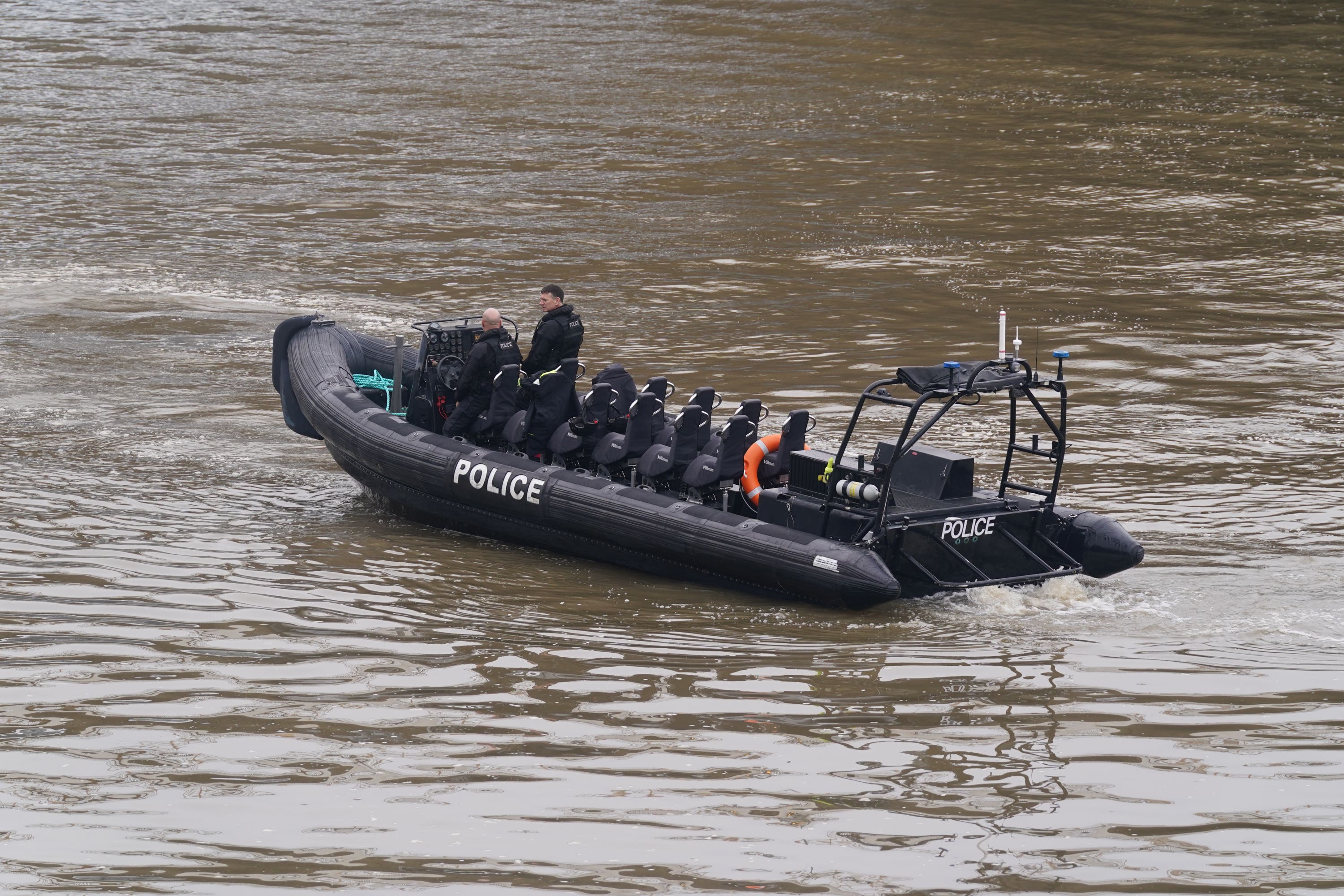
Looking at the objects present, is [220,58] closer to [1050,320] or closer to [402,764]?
[1050,320]

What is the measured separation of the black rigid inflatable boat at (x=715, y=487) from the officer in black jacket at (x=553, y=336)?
14 cm

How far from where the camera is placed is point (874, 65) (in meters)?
28.9

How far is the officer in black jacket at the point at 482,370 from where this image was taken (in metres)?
11.2

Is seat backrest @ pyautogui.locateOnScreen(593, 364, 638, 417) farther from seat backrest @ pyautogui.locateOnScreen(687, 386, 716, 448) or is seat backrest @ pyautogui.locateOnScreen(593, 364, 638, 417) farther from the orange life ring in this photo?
the orange life ring

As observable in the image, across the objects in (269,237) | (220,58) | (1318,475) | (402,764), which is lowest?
(402,764)

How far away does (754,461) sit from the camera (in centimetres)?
1010

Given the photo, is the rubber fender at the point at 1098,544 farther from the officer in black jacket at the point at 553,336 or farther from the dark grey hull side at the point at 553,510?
the officer in black jacket at the point at 553,336

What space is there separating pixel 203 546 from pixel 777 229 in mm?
10971

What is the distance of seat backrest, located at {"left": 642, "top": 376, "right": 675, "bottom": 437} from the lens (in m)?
10.8

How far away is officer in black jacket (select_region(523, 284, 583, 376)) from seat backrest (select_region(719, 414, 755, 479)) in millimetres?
1447

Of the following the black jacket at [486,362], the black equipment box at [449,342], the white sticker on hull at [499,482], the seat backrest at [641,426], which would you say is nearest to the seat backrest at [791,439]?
the seat backrest at [641,426]

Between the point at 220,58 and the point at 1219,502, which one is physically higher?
the point at 220,58

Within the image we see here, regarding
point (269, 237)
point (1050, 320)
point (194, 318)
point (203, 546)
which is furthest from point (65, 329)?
point (1050, 320)

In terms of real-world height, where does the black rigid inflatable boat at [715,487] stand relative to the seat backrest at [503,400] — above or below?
below
